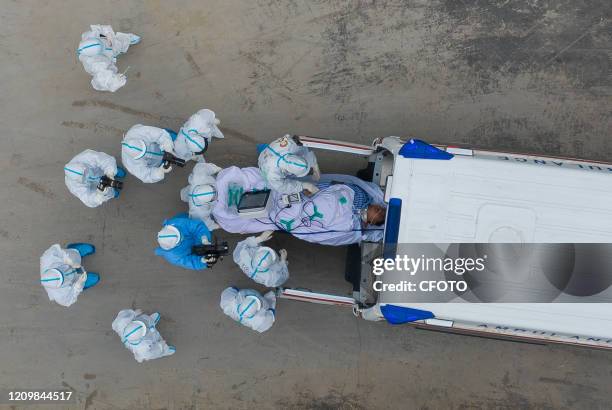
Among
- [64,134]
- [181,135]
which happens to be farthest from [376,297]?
Result: [64,134]

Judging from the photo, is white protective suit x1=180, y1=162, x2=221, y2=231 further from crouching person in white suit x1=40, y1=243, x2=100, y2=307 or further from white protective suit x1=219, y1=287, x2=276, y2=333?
crouching person in white suit x1=40, y1=243, x2=100, y2=307

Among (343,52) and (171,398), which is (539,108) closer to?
(343,52)

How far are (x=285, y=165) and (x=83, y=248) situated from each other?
230cm

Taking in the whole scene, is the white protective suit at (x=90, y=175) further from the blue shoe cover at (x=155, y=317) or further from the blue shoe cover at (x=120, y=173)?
the blue shoe cover at (x=155, y=317)

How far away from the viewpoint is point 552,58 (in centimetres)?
401

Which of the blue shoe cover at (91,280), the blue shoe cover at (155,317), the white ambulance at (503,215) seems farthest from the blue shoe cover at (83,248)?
the white ambulance at (503,215)

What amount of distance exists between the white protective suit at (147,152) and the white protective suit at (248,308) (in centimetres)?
125

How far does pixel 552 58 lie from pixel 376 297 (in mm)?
2998

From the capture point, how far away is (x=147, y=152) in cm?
348

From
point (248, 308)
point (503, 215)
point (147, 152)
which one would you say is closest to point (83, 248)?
point (147, 152)

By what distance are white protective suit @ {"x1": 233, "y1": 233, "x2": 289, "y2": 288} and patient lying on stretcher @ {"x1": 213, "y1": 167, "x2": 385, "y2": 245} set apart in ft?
0.53

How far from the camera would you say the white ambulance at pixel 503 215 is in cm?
293

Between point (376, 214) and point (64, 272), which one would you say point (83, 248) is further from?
point (376, 214)

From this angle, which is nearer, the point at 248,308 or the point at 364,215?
the point at 364,215
